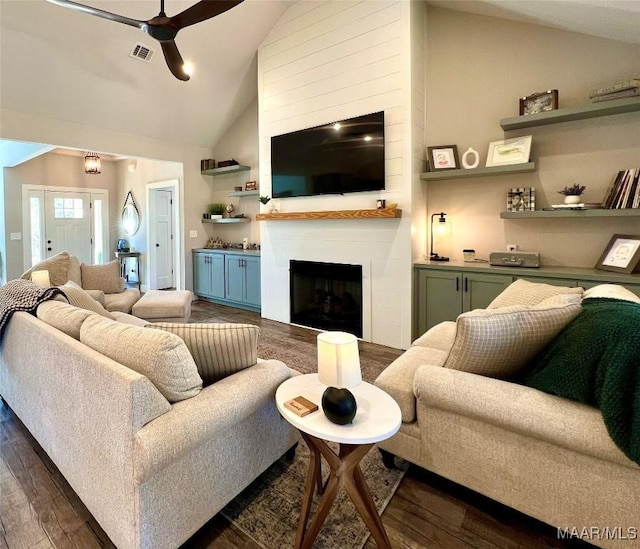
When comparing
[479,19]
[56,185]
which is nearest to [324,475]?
[479,19]

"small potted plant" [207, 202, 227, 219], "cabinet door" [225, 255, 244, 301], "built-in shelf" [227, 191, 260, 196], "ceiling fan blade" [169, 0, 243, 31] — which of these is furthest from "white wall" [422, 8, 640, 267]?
"small potted plant" [207, 202, 227, 219]

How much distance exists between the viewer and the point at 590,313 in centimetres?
149

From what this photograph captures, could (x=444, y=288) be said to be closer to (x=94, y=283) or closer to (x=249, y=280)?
(x=249, y=280)

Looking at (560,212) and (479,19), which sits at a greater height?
(479,19)

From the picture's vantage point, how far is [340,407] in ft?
4.10

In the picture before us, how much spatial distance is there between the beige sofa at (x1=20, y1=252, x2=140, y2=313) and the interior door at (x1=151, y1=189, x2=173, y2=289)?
115 inches

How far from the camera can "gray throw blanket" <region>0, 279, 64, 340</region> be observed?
212 centimetres

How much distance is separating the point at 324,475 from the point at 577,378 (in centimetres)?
128

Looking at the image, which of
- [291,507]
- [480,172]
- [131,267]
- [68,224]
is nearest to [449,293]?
[480,172]

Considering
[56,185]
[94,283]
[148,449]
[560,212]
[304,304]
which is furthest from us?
[56,185]

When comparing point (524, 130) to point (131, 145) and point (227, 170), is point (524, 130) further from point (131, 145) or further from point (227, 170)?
point (131, 145)

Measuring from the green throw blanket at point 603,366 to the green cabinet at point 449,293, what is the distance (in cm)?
177

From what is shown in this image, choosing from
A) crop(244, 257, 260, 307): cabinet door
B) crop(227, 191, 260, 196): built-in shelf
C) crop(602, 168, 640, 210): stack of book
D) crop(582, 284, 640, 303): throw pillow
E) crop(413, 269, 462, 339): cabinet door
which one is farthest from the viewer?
crop(227, 191, 260, 196): built-in shelf

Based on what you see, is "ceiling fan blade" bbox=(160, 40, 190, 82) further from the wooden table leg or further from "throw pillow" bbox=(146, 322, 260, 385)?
the wooden table leg
